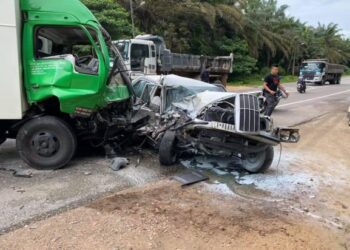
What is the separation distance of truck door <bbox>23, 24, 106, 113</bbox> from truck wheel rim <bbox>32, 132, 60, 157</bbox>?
0.53 m

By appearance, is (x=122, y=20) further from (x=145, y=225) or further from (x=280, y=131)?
(x=145, y=225)

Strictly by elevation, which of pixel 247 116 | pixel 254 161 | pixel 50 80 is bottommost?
pixel 254 161

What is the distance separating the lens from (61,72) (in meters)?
6.24

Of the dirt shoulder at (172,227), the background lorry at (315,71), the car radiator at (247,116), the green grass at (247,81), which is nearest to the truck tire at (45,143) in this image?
the dirt shoulder at (172,227)

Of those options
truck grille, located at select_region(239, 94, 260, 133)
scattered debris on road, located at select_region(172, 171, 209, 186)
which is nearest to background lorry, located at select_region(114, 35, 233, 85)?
scattered debris on road, located at select_region(172, 171, 209, 186)

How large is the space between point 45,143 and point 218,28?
32207 mm

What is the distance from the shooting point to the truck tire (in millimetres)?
6438

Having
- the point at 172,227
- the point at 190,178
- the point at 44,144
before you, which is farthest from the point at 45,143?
the point at 172,227

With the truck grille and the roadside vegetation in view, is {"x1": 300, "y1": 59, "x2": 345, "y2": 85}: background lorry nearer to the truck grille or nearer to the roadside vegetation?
the roadside vegetation

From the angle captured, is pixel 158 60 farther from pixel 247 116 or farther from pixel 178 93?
pixel 247 116

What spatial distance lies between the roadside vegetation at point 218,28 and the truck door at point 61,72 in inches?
668

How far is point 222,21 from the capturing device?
36719 mm

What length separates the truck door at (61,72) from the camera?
246 inches

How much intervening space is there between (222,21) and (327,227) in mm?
33811
